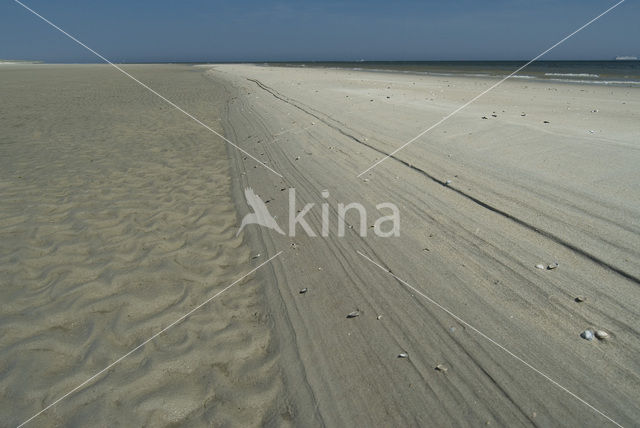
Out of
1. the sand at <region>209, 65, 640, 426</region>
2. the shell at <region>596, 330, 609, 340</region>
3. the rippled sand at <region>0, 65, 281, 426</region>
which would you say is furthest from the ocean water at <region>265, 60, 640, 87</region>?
the rippled sand at <region>0, 65, 281, 426</region>

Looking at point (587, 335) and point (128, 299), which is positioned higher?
point (587, 335)

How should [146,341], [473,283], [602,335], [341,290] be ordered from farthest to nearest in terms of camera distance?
[341,290]
[473,283]
[146,341]
[602,335]

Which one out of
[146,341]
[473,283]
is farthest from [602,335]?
[146,341]

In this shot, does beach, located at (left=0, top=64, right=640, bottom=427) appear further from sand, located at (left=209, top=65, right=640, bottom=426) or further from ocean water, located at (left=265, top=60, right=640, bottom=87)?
ocean water, located at (left=265, top=60, right=640, bottom=87)

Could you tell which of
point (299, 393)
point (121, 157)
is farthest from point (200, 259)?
point (121, 157)


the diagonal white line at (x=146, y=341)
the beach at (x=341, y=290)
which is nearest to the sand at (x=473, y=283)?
the beach at (x=341, y=290)

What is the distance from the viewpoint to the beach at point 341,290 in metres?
2.28

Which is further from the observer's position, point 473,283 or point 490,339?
point 473,283

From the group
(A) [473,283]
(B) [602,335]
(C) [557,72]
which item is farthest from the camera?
(C) [557,72]

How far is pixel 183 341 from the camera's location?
2.83m

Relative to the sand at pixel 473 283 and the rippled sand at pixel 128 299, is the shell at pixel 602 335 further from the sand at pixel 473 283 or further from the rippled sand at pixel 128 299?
the rippled sand at pixel 128 299

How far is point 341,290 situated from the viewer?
10.7 ft

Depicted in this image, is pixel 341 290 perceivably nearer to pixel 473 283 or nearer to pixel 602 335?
pixel 473 283

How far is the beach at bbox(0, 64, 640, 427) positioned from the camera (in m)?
2.28
